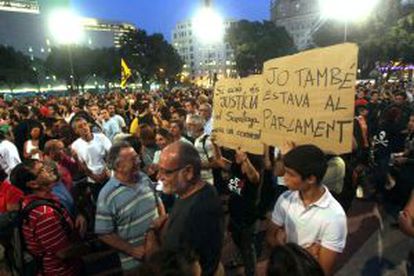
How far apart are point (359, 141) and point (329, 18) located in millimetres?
37140

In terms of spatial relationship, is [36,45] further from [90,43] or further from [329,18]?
[329,18]

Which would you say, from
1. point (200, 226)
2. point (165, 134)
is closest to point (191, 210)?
point (200, 226)

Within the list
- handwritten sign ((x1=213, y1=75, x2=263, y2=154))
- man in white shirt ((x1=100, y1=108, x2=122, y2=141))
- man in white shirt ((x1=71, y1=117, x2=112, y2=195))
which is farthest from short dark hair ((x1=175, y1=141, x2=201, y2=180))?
man in white shirt ((x1=100, y1=108, x2=122, y2=141))

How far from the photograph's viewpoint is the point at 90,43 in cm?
12731

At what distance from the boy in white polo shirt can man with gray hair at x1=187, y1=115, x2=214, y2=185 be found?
2374 mm

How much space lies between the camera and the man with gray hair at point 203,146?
5305mm

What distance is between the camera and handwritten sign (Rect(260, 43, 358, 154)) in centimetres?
325

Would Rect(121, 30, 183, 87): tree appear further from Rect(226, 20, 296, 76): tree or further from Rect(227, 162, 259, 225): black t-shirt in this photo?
Rect(227, 162, 259, 225): black t-shirt

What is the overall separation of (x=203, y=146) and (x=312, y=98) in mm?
2171

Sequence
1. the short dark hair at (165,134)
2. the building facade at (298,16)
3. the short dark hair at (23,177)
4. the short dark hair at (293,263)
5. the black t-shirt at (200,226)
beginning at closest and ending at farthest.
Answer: the short dark hair at (293,263), the black t-shirt at (200,226), the short dark hair at (23,177), the short dark hair at (165,134), the building facade at (298,16)

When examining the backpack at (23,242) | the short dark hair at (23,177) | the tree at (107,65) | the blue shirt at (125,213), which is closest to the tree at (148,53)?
the tree at (107,65)

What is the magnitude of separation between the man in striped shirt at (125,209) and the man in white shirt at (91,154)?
2.76 metres

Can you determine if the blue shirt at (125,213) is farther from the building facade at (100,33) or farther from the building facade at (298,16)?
the building facade at (298,16)

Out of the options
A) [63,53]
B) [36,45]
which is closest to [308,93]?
[63,53]
